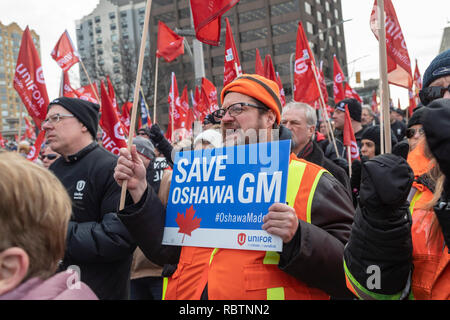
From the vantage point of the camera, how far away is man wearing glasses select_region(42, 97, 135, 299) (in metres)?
2.62

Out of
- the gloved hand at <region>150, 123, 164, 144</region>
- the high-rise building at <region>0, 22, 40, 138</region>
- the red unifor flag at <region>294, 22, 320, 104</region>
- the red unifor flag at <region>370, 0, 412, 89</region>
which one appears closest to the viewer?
the red unifor flag at <region>370, 0, 412, 89</region>

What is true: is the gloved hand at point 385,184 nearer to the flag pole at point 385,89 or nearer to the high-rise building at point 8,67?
the flag pole at point 385,89

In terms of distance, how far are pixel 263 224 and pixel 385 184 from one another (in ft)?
1.83

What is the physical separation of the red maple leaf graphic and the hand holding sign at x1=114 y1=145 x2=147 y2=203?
288 millimetres

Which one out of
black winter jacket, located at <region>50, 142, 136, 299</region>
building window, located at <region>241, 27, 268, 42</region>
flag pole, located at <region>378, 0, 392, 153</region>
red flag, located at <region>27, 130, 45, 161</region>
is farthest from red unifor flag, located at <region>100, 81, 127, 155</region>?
building window, located at <region>241, 27, 268, 42</region>

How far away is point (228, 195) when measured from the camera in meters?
1.85

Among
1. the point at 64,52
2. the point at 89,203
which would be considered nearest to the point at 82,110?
the point at 89,203

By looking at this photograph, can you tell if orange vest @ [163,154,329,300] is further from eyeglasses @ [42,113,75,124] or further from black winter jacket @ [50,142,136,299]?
eyeglasses @ [42,113,75,124]

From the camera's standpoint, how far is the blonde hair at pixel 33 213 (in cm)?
105

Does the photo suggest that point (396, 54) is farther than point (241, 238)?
Yes

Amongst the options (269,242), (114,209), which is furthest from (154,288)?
(269,242)

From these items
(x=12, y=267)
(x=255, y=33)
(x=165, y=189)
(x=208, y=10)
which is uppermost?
(x=255, y=33)

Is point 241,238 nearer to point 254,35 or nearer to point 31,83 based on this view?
point 31,83

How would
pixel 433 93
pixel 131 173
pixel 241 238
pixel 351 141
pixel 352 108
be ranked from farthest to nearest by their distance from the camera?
pixel 352 108 < pixel 351 141 < pixel 131 173 < pixel 433 93 < pixel 241 238
